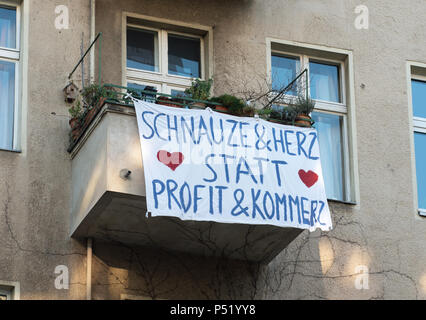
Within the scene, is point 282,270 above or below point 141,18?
below

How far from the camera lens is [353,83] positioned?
16.7m

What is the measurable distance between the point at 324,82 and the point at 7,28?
453 centimetres

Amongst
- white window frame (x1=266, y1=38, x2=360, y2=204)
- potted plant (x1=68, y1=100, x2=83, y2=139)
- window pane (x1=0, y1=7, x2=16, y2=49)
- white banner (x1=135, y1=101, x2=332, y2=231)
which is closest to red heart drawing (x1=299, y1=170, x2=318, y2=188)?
white banner (x1=135, y1=101, x2=332, y2=231)

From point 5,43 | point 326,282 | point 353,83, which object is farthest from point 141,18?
point 326,282

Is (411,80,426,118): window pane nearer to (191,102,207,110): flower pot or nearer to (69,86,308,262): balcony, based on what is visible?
(69,86,308,262): balcony

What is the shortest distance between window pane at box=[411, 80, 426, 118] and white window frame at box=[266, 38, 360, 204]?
1.12 meters

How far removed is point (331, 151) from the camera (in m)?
16.6

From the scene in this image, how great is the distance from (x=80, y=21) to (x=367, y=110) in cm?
418

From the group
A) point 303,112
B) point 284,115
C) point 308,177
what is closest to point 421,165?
point 303,112

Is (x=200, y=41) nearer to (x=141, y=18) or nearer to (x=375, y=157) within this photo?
(x=141, y=18)

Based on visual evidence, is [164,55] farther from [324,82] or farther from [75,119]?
[324,82]

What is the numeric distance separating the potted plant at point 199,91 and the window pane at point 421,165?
139 inches
